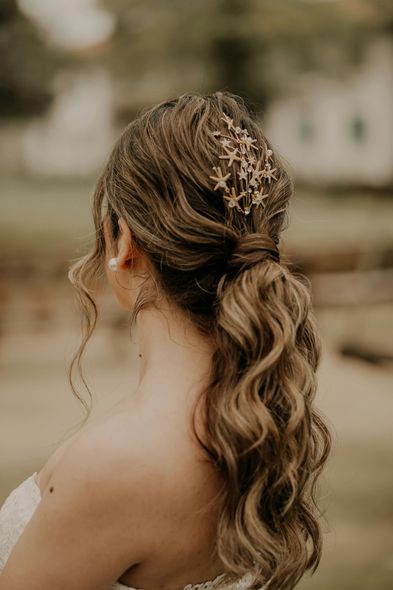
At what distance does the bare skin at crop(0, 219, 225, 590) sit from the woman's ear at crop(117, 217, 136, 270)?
13cm

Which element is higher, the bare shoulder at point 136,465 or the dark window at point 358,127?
the bare shoulder at point 136,465

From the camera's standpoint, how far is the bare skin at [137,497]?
115 centimetres

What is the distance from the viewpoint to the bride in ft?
3.86

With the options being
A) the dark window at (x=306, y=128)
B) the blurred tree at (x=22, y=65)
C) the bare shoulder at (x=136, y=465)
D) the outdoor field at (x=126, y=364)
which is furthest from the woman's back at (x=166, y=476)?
the dark window at (x=306, y=128)

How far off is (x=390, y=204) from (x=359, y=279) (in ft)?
13.8

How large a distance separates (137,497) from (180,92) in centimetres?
1135

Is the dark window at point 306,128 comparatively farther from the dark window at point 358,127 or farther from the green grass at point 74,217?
the green grass at point 74,217

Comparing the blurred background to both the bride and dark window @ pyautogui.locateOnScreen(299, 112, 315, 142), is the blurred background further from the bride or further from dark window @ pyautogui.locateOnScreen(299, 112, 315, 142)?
the bride

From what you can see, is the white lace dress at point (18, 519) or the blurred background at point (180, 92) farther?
the blurred background at point (180, 92)

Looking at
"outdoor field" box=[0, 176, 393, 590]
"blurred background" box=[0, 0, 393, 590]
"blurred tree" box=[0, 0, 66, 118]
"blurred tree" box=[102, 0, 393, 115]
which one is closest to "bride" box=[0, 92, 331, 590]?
"outdoor field" box=[0, 176, 393, 590]

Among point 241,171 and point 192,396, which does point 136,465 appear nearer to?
point 192,396

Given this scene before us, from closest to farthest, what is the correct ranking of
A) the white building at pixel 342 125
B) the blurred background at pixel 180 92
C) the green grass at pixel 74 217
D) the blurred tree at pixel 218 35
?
1. the blurred background at pixel 180 92
2. the green grass at pixel 74 217
3. the blurred tree at pixel 218 35
4. the white building at pixel 342 125

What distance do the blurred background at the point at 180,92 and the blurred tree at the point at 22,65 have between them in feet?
0.07

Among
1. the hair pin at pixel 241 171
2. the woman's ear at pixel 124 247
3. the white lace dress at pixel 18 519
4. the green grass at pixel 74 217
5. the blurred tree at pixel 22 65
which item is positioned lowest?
the green grass at pixel 74 217
